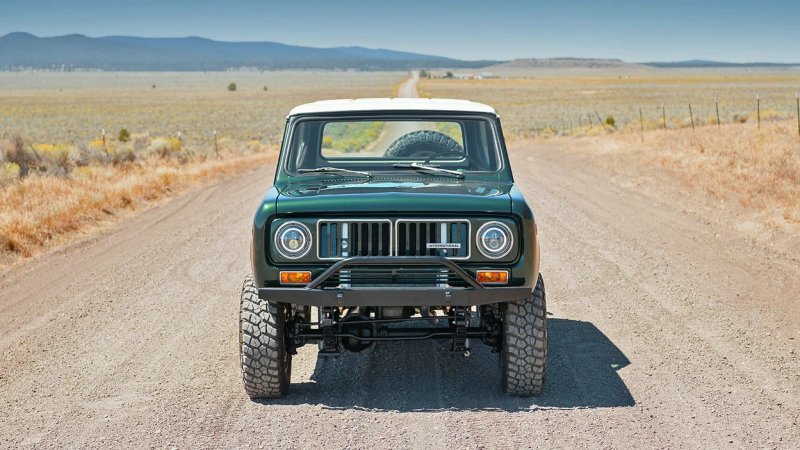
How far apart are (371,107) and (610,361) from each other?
8.28ft

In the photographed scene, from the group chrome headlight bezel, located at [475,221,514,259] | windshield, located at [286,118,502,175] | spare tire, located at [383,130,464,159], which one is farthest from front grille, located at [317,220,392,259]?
spare tire, located at [383,130,464,159]

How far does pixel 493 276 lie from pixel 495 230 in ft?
0.90

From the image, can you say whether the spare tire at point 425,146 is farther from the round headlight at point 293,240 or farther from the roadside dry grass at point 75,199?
the roadside dry grass at point 75,199

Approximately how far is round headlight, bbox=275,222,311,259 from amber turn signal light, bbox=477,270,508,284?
1.04m

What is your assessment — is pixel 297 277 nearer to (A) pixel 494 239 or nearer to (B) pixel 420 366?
(A) pixel 494 239

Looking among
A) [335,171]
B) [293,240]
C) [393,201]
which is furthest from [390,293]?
[335,171]

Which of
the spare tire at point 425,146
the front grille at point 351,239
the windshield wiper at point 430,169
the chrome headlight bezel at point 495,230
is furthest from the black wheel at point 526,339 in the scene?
the spare tire at point 425,146

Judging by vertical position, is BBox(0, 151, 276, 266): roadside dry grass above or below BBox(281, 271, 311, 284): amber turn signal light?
below

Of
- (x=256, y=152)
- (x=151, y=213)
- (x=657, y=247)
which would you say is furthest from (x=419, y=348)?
(x=256, y=152)

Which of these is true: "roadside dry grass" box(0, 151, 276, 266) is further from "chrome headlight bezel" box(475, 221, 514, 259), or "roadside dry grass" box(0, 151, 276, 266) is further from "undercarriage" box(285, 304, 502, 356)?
"chrome headlight bezel" box(475, 221, 514, 259)

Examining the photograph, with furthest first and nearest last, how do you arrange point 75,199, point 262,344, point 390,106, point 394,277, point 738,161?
1. point 738,161
2. point 75,199
3. point 390,106
4. point 262,344
5. point 394,277

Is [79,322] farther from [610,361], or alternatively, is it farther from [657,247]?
[657,247]

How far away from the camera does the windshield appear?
275 inches

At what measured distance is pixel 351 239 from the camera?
5770 millimetres
